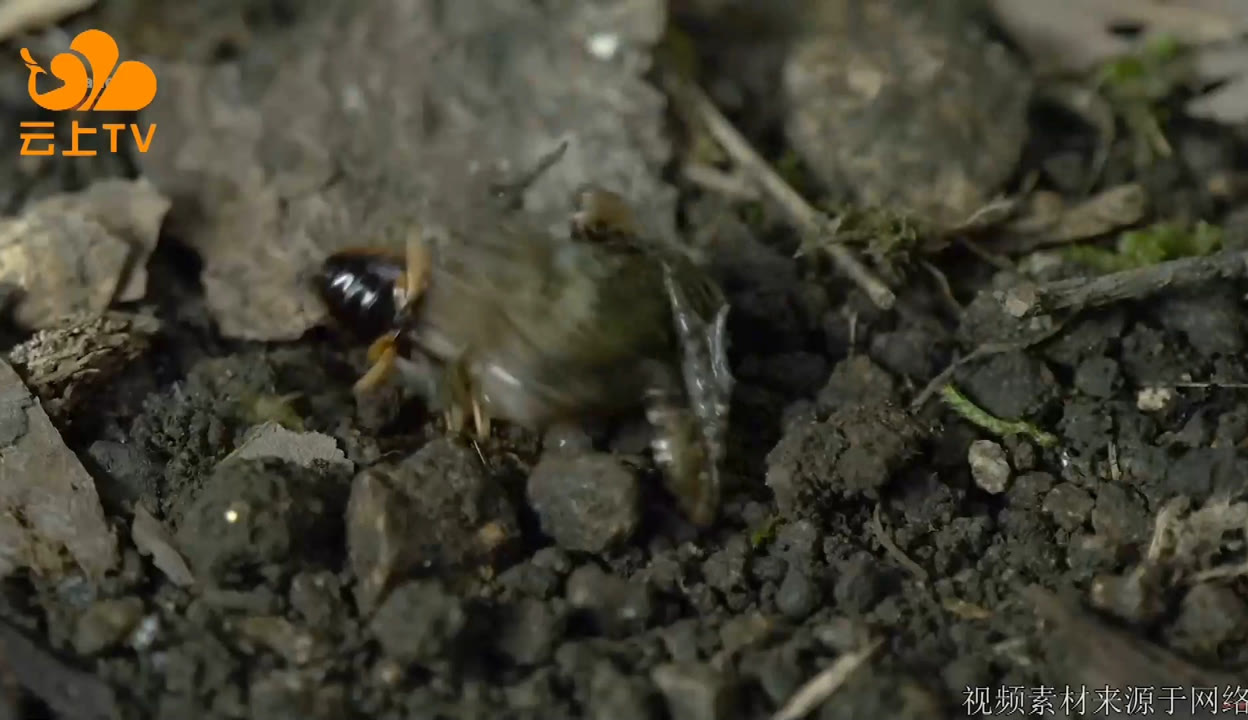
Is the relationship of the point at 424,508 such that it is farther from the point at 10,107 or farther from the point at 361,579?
the point at 10,107

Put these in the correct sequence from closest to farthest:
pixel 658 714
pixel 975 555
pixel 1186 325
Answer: pixel 658 714 → pixel 975 555 → pixel 1186 325

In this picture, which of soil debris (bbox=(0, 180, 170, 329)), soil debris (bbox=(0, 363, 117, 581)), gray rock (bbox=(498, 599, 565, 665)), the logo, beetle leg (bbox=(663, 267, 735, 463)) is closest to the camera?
Result: gray rock (bbox=(498, 599, 565, 665))

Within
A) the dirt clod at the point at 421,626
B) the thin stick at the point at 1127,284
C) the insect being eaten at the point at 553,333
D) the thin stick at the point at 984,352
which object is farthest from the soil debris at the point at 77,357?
the thin stick at the point at 1127,284

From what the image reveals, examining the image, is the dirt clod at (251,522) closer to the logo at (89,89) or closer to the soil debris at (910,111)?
the logo at (89,89)

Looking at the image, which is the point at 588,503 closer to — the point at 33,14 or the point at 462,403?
the point at 462,403

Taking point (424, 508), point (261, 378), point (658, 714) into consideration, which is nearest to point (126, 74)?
point (261, 378)

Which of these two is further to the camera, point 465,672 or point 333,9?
point 333,9

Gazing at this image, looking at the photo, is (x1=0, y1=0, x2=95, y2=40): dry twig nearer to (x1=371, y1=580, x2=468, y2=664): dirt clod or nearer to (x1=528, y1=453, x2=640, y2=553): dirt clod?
(x1=528, y1=453, x2=640, y2=553): dirt clod

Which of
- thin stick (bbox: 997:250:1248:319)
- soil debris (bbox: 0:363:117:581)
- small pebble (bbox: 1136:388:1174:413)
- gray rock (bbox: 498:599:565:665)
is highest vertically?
thin stick (bbox: 997:250:1248:319)

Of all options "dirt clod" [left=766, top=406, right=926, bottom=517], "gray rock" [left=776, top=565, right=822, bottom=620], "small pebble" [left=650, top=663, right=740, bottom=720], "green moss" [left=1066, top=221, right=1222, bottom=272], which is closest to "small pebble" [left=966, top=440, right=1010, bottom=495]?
"dirt clod" [left=766, top=406, right=926, bottom=517]
